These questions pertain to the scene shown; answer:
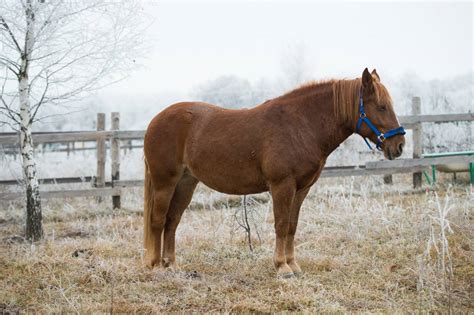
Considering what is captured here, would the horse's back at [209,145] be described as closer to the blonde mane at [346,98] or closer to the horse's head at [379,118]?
the blonde mane at [346,98]

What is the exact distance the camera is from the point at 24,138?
599 cm

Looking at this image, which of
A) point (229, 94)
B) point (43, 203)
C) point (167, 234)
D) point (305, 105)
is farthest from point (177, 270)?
point (229, 94)

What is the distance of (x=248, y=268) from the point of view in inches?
187

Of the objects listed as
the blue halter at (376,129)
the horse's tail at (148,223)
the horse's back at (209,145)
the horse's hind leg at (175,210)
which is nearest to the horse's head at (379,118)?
the blue halter at (376,129)

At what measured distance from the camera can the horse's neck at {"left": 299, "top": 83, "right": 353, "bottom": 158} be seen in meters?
4.48

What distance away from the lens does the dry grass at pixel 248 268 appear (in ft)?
12.0

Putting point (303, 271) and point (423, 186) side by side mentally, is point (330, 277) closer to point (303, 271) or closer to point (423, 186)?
point (303, 271)

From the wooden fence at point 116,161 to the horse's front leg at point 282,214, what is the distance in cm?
452

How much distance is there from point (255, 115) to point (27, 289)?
105 inches

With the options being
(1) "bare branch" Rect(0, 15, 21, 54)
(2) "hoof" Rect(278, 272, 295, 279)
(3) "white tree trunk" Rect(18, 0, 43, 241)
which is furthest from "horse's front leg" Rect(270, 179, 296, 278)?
(1) "bare branch" Rect(0, 15, 21, 54)

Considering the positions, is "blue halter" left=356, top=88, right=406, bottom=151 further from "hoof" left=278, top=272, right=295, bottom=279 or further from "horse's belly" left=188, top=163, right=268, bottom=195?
"hoof" left=278, top=272, right=295, bottom=279

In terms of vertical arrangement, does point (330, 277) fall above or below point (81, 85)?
below

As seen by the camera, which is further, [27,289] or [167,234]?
[167,234]

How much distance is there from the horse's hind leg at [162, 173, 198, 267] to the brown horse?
0.04 feet
